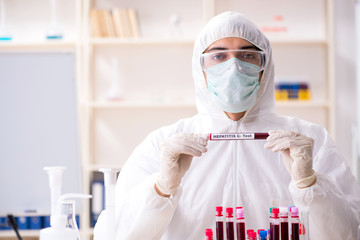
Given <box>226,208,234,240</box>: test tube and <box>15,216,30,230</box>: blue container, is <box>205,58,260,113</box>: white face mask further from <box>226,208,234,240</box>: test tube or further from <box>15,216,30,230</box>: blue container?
<box>15,216,30,230</box>: blue container

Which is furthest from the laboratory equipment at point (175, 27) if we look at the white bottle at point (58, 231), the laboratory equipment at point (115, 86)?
the white bottle at point (58, 231)

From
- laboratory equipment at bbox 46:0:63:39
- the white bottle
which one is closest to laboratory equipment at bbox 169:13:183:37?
laboratory equipment at bbox 46:0:63:39

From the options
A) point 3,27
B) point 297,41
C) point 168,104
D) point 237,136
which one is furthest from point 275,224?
point 3,27

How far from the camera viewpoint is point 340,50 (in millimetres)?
3836

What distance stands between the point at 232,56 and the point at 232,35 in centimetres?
7

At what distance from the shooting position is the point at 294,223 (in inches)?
50.8

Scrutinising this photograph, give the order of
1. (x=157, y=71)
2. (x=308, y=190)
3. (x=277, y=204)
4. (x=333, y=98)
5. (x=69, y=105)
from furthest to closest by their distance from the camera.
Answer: (x=157, y=71)
(x=333, y=98)
(x=69, y=105)
(x=277, y=204)
(x=308, y=190)

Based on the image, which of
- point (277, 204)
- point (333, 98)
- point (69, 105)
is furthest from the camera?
point (333, 98)

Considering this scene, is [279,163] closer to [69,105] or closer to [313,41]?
[69,105]

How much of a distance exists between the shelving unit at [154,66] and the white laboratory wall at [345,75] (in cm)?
8

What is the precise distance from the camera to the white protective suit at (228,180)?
5.03ft

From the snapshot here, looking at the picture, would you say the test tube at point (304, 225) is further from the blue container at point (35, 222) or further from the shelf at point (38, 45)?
the shelf at point (38, 45)

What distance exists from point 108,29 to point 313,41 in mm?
1432

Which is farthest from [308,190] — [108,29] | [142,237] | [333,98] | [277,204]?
[108,29]
